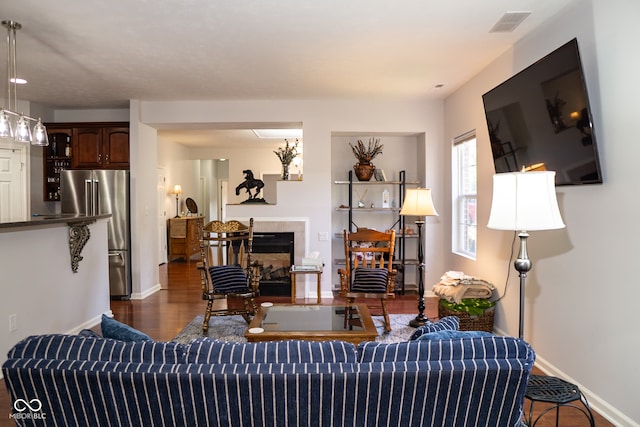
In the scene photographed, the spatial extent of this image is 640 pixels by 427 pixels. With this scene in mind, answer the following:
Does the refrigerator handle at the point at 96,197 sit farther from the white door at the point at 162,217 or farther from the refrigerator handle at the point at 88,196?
the white door at the point at 162,217

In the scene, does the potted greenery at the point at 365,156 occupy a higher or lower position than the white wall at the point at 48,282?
higher

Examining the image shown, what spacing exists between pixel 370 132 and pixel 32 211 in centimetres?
484

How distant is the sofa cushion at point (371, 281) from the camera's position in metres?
4.24

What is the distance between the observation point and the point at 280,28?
3.36 meters

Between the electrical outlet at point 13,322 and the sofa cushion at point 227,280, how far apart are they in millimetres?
1634

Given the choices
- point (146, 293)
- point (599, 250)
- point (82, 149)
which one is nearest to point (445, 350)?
point (599, 250)

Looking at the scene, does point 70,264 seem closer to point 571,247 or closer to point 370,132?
point 370,132

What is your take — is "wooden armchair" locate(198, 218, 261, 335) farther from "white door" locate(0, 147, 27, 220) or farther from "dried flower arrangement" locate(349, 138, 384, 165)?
"white door" locate(0, 147, 27, 220)

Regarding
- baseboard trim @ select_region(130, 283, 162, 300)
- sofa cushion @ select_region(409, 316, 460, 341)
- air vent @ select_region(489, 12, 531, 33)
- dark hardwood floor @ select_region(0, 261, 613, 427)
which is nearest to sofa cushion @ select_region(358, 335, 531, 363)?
sofa cushion @ select_region(409, 316, 460, 341)

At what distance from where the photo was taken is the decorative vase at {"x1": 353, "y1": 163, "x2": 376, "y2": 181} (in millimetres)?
6062

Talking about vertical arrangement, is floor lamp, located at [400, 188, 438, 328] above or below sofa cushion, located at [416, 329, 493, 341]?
above

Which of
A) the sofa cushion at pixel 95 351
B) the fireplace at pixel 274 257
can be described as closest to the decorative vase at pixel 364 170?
the fireplace at pixel 274 257

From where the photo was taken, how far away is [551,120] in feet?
9.83

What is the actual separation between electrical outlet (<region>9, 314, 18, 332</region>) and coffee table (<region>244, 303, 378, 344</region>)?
1.88 meters
